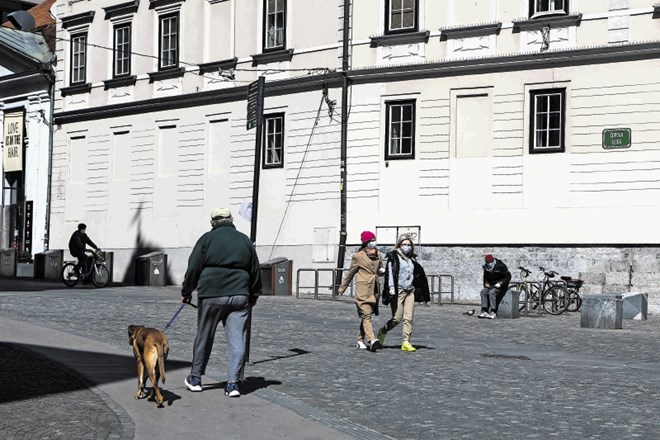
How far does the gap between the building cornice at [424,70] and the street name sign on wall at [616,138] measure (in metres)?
1.65

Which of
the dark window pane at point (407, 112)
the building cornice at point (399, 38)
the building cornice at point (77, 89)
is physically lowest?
the dark window pane at point (407, 112)

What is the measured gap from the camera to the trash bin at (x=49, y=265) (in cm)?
3931

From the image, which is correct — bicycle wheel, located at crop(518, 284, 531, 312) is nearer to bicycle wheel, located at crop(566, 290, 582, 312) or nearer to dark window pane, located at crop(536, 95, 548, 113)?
bicycle wheel, located at crop(566, 290, 582, 312)

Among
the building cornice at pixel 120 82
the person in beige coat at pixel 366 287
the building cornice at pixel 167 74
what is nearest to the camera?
the person in beige coat at pixel 366 287

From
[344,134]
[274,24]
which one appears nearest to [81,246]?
[344,134]

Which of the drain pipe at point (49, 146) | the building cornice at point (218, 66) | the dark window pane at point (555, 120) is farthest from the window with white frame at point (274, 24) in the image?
the drain pipe at point (49, 146)

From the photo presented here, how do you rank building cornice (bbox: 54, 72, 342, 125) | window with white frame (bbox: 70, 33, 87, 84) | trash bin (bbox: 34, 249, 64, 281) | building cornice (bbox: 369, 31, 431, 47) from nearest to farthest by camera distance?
building cornice (bbox: 369, 31, 431, 47) → building cornice (bbox: 54, 72, 342, 125) → trash bin (bbox: 34, 249, 64, 281) → window with white frame (bbox: 70, 33, 87, 84)

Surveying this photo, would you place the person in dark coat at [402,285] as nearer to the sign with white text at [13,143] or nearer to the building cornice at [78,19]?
the building cornice at [78,19]

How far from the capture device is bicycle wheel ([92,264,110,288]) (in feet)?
110

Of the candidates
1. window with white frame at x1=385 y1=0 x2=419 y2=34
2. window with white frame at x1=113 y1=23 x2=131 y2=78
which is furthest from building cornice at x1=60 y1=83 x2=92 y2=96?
window with white frame at x1=385 y1=0 x2=419 y2=34

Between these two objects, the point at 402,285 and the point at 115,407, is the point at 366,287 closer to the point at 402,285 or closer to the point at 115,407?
the point at 402,285

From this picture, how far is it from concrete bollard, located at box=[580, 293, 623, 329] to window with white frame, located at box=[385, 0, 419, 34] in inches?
443

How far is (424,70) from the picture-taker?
31.9 meters

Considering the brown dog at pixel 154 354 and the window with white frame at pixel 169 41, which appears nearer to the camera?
the brown dog at pixel 154 354
